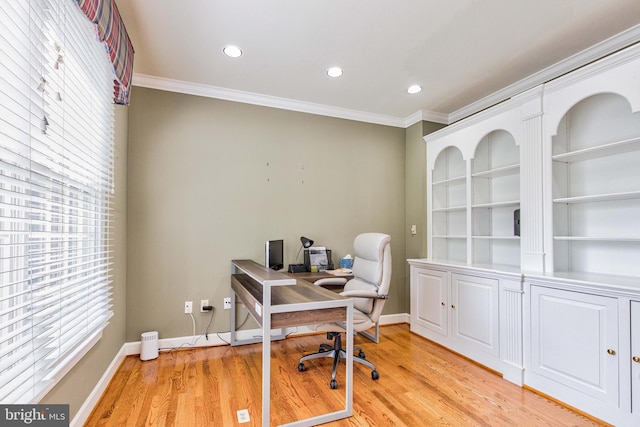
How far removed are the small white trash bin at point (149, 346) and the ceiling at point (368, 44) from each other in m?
2.32

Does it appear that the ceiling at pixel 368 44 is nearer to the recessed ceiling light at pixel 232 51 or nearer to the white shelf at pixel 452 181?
the recessed ceiling light at pixel 232 51

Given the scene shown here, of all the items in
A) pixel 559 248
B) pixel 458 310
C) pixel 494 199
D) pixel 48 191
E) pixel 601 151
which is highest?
pixel 601 151

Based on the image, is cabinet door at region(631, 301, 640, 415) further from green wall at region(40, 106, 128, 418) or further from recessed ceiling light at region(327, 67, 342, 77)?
green wall at region(40, 106, 128, 418)

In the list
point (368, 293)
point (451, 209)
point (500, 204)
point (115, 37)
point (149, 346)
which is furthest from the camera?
point (451, 209)

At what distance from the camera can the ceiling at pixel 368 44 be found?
2.07 metres

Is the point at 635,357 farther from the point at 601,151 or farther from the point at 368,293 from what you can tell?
the point at 368,293

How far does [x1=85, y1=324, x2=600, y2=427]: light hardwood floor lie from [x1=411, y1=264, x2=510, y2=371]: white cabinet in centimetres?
16

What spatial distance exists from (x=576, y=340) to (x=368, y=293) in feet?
4.53

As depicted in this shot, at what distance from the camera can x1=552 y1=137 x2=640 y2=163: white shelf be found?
6.93ft

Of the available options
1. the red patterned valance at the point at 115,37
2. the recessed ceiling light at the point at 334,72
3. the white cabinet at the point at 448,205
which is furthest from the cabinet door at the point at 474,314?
the red patterned valance at the point at 115,37

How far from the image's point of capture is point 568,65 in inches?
105

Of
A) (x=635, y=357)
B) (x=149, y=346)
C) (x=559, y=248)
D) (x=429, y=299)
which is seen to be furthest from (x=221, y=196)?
(x=635, y=357)

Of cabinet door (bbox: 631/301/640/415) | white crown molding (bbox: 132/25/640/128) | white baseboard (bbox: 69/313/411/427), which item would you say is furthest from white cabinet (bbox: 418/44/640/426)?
white baseboard (bbox: 69/313/411/427)

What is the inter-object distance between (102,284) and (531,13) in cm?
343
